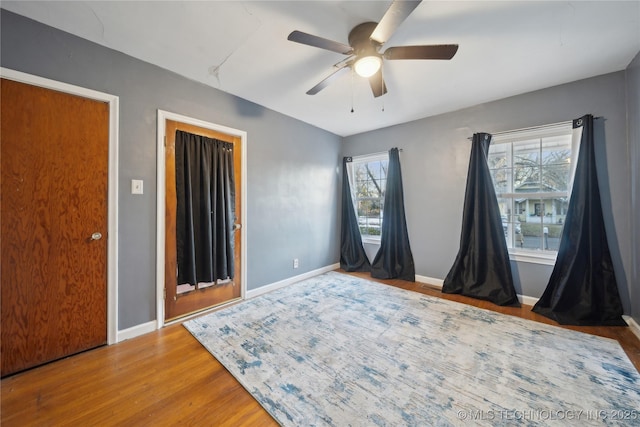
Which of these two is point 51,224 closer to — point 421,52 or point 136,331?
point 136,331

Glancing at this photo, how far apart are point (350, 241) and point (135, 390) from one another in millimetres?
3240

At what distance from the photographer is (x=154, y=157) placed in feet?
7.14

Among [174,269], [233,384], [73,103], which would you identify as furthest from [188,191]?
[233,384]

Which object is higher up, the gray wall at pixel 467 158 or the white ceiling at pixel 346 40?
the white ceiling at pixel 346 40

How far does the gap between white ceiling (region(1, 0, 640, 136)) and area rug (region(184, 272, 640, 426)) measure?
2444 mm

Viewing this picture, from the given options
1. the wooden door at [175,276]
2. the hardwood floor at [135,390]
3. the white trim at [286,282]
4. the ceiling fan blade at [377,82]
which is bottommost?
the hardwood floor at [135,390]

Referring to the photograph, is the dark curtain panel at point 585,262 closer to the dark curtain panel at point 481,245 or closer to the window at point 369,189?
the dark curtain panel at point 481,245

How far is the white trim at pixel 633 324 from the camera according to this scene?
2.05 meters

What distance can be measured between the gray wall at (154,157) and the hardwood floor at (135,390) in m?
0.42

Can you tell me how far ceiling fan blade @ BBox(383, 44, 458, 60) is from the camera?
5.12 ft

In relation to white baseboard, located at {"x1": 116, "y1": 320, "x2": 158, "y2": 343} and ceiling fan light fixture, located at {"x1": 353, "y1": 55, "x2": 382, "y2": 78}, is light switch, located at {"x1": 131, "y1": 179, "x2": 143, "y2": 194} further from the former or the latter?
ceiling fan light fixture, located at {"x1": 353, "y1": 55, "x2": 382, "y2": 78}

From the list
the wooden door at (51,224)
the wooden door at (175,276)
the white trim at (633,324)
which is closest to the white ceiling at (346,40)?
the wooden door at (175,276)

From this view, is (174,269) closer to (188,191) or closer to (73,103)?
(188,191)

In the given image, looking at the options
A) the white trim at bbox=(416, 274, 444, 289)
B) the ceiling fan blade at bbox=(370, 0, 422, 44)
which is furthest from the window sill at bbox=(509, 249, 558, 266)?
the ceiling fan blade at bbox=(370, 0, 422, 44)
